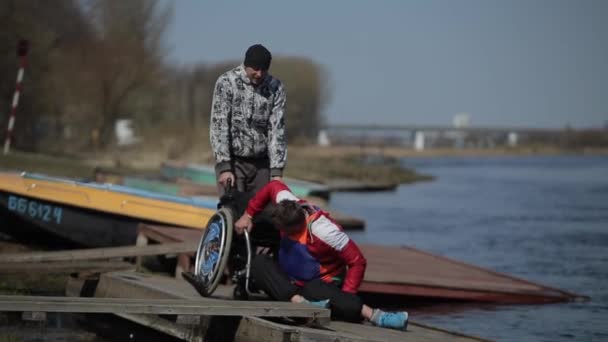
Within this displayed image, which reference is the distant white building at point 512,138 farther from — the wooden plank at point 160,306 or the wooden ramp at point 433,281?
the wooden plank at point 160,306

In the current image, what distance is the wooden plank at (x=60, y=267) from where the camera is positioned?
9.88 meters

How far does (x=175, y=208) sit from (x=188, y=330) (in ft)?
16.6

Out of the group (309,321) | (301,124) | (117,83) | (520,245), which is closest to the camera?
(309,321)

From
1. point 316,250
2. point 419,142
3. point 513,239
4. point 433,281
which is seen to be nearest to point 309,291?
point 316,250

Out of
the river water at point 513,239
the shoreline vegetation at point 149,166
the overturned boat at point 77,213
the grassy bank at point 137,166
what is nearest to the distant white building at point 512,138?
the shoreline vegetation at point 149,166

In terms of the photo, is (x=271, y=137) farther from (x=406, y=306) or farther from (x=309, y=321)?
(x=406, y=306)

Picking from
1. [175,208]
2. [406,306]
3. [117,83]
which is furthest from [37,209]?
[117,83]

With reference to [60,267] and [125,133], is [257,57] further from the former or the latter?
[125,133]

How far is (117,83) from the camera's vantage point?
3997cm

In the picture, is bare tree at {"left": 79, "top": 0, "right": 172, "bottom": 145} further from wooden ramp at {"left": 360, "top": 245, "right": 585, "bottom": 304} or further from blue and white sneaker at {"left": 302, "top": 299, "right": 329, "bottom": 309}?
blue and white sneaker at {"left": 302, "top": 299, "right": 329, "bottom": 309}

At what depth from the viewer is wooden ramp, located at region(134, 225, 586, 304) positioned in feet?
35.7

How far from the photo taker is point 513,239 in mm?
20438

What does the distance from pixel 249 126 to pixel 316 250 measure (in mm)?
1258

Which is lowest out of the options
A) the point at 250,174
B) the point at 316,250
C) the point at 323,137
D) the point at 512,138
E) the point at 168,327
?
the point at 168,327
